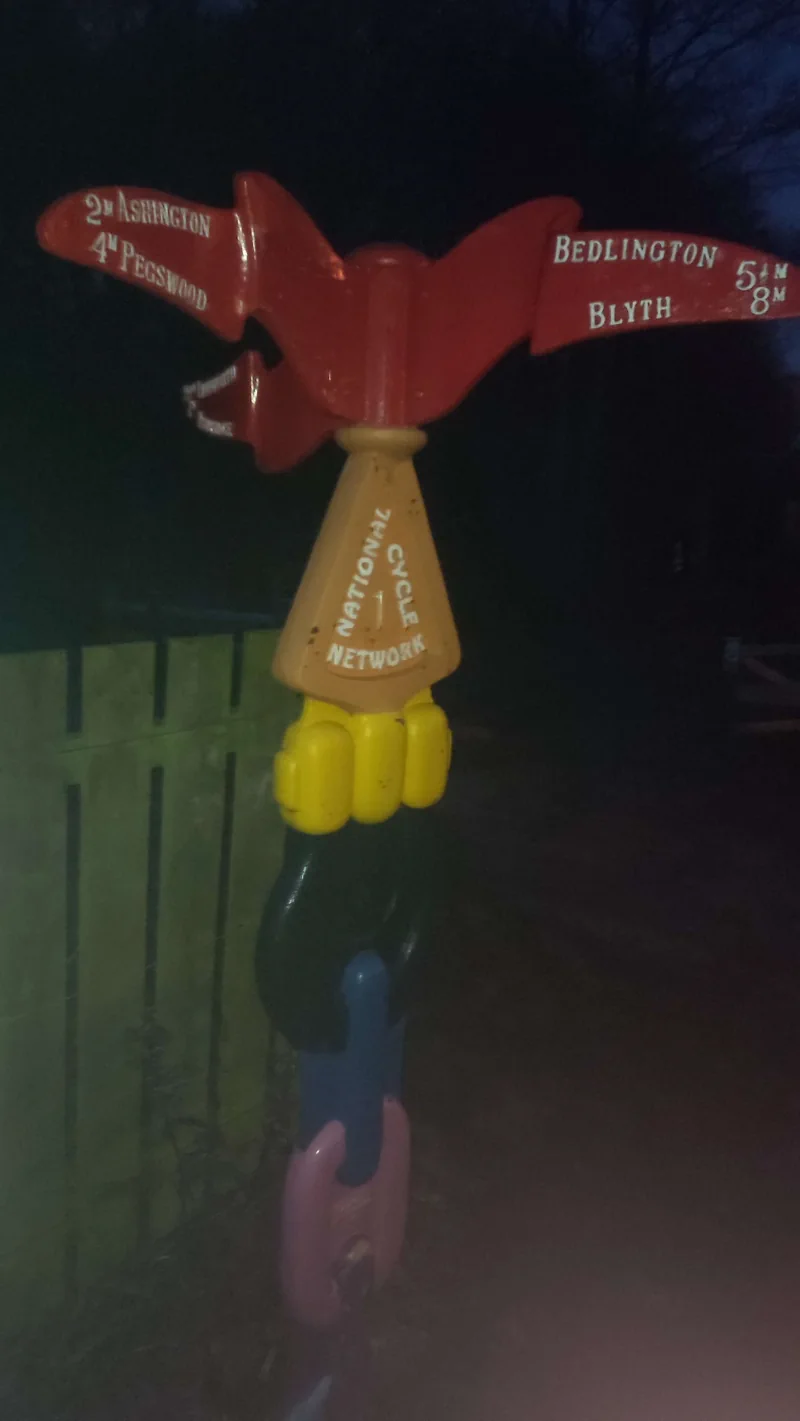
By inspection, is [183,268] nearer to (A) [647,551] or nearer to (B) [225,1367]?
(B) [225,1367]

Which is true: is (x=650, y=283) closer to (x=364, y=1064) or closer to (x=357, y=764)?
(x=357, y=764)

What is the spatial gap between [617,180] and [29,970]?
625 centimetres

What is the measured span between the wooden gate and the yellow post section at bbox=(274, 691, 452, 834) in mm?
380

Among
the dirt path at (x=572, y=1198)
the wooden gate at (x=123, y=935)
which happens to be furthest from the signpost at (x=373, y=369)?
the dirt path at (x=572, y=1198)

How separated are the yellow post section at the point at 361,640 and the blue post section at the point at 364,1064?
0.26 meters

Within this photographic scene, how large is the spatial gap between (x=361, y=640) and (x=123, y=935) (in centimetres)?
76

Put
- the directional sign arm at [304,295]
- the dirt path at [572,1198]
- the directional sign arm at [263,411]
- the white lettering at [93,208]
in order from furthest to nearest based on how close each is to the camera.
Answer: the dirt path at [572,1198], the directional sign arm at [263,411], the directional sign arm at [304,295], the white lettering at [93,208]

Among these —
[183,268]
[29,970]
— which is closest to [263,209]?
[183,268]

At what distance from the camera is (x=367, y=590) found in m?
1.47

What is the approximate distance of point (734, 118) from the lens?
22.6ft

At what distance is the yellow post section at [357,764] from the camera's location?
146cm

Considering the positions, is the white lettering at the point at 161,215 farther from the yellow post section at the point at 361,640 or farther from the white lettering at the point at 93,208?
the yellow post section at the point at 361,640

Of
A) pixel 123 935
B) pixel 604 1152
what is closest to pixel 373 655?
pixel 123 935

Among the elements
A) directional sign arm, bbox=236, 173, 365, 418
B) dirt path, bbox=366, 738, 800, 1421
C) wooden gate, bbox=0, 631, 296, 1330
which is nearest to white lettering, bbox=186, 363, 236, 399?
directional sign arm, bbox=236, 173, 365, 418
